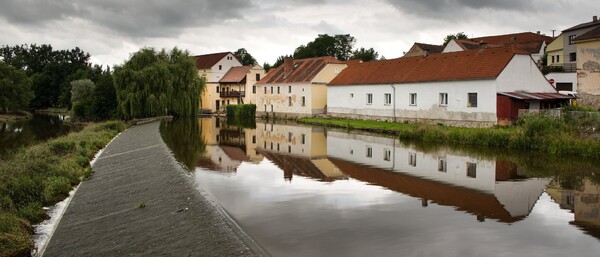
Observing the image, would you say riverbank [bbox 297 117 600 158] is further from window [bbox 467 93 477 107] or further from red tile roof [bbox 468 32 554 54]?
red tile roof [bbox 468 32 554 54]

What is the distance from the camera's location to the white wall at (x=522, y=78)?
3238 centimetres

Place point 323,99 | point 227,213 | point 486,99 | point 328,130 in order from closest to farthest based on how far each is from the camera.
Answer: point 227,213, point 486,99, point 328,130, point 323,99

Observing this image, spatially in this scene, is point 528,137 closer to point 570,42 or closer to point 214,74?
point 570,42

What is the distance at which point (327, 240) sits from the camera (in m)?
10.1

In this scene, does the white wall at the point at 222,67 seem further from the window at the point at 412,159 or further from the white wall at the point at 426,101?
the window at the point at 412,159

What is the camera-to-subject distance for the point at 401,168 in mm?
19969

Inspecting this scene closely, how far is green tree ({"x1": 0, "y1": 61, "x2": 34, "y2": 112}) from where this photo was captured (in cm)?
6544

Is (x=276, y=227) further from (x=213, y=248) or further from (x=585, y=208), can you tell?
(x=585, y=208)

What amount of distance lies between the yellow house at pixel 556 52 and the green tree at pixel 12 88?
215 feet

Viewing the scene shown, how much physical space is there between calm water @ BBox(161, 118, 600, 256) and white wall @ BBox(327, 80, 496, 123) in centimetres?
843

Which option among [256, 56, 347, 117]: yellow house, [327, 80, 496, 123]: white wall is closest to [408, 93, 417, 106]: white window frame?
[327, 80, 496, 123]: white wall

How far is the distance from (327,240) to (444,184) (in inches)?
299

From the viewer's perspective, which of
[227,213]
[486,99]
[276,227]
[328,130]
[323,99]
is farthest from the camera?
[323,99]

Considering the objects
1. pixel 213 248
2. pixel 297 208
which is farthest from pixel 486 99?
pixel 213 248
